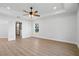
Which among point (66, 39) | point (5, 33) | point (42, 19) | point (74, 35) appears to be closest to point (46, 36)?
point (42, 19)

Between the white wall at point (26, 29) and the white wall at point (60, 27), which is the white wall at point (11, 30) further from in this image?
the white wall at point (60, 27)

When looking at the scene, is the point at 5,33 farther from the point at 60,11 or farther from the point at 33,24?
the point at 60,11

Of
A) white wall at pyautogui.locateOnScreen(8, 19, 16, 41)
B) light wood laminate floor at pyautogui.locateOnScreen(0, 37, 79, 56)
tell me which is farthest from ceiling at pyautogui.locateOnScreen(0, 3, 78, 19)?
light wood laminate floor at pyautogui.locateOnScreen(0, 37, 79, 56)

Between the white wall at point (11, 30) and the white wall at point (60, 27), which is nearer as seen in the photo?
the white wall at point (60, 27)

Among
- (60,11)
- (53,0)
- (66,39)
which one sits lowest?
(66,39)

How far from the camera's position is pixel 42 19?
32.4 ft

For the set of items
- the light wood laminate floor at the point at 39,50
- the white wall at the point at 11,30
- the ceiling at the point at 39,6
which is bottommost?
the light wood laminate floor at the point at 39,50

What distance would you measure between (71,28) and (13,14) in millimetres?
4592

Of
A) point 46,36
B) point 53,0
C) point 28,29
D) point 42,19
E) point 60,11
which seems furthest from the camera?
point 28,29

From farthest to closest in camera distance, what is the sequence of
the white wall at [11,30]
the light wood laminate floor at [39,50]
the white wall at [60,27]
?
1. the white wall at [11,30]
2. the white wall at [60,27]
3. the light wood laminate floor at [39,50]

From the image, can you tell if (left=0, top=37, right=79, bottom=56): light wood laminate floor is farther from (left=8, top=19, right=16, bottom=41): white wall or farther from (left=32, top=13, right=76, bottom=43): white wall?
(left=8, top=19, right=16, bottom=41): white wall

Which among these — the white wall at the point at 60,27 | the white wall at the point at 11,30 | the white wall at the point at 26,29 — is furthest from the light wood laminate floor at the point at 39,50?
the white wall at the point at 26,29

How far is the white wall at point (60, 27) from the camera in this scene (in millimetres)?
6613

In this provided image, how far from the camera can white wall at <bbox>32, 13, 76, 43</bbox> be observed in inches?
260
